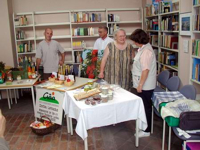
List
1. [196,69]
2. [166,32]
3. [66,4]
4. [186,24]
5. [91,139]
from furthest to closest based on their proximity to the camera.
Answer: [66,4]
[166,32]
[186,24]
[196,69]
[91,139]

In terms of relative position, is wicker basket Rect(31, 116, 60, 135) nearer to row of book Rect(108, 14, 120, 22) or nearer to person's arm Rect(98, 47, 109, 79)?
person's arm Rect(98, 47, 109, 79)

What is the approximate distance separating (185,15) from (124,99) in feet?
7.15

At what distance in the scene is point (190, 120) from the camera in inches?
Result: 98.3

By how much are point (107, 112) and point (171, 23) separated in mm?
2929

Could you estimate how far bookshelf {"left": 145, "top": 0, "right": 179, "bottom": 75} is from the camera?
15.8 ft

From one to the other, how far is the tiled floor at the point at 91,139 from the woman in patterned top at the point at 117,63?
821 mm

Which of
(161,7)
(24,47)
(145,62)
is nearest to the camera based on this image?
(145,62)

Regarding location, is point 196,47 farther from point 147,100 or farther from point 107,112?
point 107,112

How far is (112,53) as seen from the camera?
12.4ft

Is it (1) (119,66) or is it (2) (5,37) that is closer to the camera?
(1) (119,66)

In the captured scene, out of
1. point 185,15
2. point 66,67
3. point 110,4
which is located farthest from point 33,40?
point 185,15

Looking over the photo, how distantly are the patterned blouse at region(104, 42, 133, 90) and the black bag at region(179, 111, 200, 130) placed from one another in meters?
1.50

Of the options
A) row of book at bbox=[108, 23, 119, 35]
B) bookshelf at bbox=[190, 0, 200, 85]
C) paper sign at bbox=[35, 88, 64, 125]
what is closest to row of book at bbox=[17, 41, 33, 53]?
row of book at bbox=[108, 23, 119, 35]

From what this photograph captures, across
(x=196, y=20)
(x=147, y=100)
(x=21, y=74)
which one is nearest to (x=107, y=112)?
(x=147, y=100)
